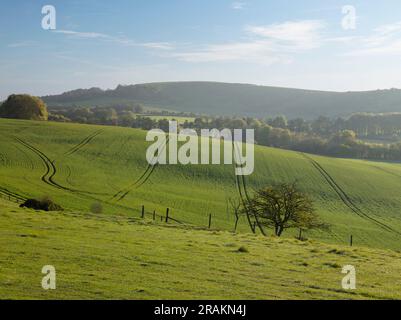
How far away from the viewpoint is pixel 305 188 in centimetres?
7844

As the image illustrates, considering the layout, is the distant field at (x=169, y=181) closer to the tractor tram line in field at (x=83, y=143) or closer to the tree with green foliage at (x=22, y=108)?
the tractor tram line in field at (x=83, y=143)

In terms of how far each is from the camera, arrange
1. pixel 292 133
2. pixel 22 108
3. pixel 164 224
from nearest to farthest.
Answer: pixel 164 224, pixel 22 108, pixel 292 133

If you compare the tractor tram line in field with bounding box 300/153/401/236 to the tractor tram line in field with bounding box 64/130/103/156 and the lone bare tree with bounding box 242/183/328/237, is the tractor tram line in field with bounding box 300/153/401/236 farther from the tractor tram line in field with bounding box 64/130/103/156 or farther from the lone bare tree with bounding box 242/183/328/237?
the tractor tram line in field with bounding box 64/130/103/156

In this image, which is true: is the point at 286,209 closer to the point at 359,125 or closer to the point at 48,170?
the point at 48,170

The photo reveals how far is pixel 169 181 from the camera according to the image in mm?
73875

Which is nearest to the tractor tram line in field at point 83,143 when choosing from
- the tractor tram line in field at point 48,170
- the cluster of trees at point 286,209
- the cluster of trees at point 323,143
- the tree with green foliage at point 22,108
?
the tractor tram line in field at point 48,170

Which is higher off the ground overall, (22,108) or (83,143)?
(22,108)

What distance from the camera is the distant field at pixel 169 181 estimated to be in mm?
58062

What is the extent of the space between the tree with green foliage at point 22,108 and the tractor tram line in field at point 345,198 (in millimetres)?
74374

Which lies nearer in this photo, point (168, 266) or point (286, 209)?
point (168, 266)

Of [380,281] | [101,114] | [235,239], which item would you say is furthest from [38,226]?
[101,114]

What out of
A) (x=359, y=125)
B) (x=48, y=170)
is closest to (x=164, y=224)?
(x=48, y=170)

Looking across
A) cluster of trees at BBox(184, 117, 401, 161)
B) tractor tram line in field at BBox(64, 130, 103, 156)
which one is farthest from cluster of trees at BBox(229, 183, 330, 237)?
cluster of trees at BBox(184, 117, 401, 161)

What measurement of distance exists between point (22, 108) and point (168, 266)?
116 m
